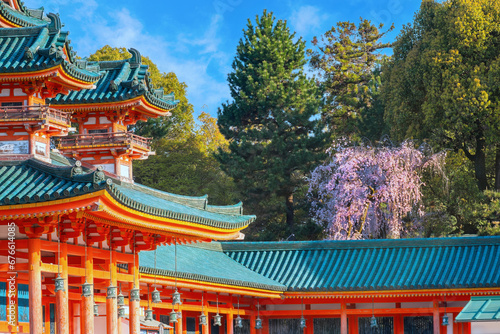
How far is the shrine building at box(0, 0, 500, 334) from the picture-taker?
16172 mm

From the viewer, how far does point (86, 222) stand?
17062 millimetres

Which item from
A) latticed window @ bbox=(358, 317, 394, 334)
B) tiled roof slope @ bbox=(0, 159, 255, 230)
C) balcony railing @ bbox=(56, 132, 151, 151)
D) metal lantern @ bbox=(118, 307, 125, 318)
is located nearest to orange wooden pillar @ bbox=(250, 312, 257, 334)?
latticed window @ bbox=(358, 317, 394, 334)

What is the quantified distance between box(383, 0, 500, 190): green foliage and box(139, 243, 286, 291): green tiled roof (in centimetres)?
1299

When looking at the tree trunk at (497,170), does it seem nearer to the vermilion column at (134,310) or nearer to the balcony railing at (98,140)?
the balcony railing at (98,140)

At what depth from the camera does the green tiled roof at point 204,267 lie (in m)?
22.7

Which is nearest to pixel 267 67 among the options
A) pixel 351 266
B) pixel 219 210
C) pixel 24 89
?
pixel 351 266

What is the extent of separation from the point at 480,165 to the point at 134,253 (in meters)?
23.4

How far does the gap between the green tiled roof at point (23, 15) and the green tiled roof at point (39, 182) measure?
5.75 m

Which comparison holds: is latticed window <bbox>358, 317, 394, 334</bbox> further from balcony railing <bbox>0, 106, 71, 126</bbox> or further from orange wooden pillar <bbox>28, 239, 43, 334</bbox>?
orange wooden pillar <bbox>28, 239, 43, 334</bbox>

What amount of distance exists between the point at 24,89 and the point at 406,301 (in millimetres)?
14424

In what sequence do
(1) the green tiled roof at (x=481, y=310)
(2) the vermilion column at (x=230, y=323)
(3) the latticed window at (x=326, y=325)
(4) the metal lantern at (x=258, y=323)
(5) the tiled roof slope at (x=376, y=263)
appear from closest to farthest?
(1) the green tiled roof at (x=481, y=310) → (5) the tiled roof slope at (x=376, y=263) → (2) the vermilion column at (x=230, y=323) → (4) the metal lantern at (x=258, y=323) → (3) the latticed window at (x=326, y=325)

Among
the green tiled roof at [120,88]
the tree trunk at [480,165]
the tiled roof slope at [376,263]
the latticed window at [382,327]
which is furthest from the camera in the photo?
the tree trunk at [480,165]

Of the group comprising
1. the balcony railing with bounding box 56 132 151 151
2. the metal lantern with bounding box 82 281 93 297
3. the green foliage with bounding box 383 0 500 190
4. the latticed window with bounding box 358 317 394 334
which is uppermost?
the green foliage with bounding box 383 0 500 190

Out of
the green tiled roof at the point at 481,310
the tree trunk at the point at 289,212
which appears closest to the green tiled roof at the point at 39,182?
the green tiled roof at the point at 481,310
